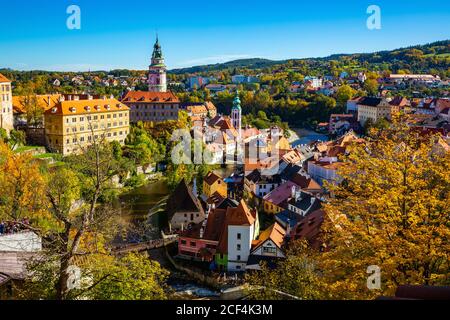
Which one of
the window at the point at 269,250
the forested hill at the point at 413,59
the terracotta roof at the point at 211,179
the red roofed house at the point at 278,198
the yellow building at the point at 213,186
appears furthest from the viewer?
the forested hill at the point at 413,59

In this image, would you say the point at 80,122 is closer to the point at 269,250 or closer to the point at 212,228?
the point at 212,228

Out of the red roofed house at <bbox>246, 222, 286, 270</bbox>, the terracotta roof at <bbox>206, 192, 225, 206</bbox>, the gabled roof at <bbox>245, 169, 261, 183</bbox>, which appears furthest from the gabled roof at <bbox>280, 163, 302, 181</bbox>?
the red roofed house at <bbox>246, 222, 286, 270</bbox>

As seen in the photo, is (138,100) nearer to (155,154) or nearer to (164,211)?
(155,154)

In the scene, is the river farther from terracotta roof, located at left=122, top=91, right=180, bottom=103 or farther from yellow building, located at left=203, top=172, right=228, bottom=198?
terracotta roof, located at left=122, top=91, right=180, bottom=103

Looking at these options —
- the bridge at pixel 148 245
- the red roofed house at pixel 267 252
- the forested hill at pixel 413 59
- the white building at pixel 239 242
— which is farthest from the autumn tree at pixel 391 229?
the forested hill at pixel 413 59

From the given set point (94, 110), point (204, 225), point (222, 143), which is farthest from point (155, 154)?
point (204, 225)

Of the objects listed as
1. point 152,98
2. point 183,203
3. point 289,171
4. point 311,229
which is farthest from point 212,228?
point 152,98

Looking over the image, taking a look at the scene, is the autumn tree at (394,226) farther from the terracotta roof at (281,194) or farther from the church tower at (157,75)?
the church tower at (157,75)

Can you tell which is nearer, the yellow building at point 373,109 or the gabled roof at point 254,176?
the gabled roof at point 254,176
